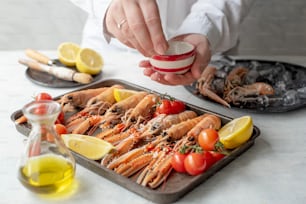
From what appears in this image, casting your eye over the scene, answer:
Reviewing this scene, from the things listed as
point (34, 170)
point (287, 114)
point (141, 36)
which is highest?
point (141, 36)

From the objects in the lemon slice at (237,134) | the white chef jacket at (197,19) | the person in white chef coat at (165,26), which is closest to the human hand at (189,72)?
the person in white chef coat at (165,26)

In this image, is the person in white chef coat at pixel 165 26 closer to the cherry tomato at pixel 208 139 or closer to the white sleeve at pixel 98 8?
the white sleeve at pixel 98 8

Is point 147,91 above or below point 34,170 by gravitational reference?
below

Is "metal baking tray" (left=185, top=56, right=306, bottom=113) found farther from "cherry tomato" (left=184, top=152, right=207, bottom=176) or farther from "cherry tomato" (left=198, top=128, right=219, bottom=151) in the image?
"cherry tomato" (left=184, top=152, right=207, bottom=176)

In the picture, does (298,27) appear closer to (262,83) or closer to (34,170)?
(262,83)

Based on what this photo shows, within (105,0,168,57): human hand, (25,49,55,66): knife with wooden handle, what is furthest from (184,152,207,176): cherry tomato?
(25,49,55,66): knife with wooden handle

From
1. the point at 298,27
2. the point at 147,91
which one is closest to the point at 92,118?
the point at 147,91

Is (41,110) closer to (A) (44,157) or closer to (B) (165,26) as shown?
(A) (44,157)
